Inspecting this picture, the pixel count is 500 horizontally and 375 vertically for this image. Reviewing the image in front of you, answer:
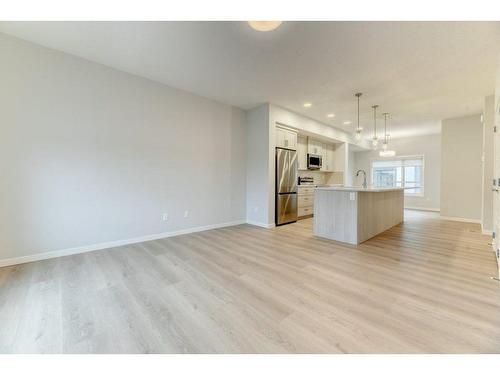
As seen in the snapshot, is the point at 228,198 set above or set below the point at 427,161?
below

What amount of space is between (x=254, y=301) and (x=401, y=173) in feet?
30.8

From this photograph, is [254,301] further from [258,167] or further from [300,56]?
[258,167]

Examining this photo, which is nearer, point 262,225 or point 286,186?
point 262,225

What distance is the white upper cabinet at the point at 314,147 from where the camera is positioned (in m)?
6.58

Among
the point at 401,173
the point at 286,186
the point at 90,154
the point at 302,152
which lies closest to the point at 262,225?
the point at 286,186

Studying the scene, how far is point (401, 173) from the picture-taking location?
8672mm

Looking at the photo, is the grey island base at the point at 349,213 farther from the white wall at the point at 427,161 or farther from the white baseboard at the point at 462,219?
the white wall at the point at 427,161

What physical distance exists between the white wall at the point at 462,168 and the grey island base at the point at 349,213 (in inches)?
116

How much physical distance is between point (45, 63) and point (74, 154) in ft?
4.05

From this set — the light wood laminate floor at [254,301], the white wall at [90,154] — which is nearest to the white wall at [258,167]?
the white wall at [90,154]

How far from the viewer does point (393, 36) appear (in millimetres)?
2445

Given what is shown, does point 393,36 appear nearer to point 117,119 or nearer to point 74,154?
point 117,119

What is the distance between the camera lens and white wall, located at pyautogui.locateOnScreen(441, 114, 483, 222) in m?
5.38
